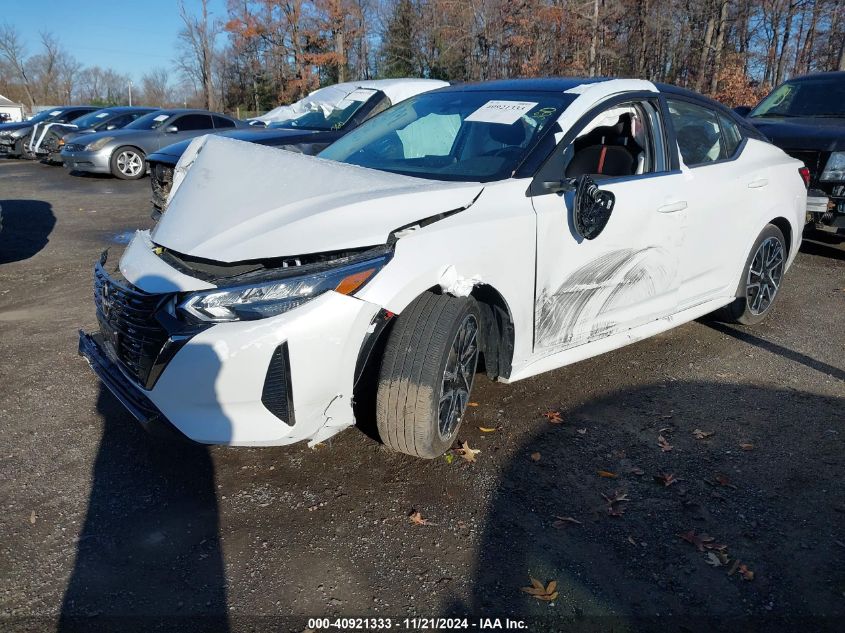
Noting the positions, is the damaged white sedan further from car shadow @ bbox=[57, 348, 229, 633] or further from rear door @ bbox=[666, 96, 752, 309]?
car shadow @ bbox=[57, 348, 229, 633]

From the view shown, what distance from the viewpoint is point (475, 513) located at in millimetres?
2822

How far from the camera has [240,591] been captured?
2.38 meters

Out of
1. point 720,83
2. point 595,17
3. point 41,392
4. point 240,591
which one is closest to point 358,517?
point 240,591

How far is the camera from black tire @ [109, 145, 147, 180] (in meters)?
14.5

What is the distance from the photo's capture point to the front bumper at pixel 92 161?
1441 cm

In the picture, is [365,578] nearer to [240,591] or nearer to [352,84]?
[240,591]

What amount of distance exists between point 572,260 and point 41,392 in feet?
9.93

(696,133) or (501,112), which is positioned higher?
(501,112)

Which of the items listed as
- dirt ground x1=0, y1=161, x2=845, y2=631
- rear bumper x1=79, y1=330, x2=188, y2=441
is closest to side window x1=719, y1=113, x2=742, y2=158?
dirt ground x1=0, y1=161, x2=845, y2=631

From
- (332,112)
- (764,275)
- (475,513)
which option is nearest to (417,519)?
(475,513)

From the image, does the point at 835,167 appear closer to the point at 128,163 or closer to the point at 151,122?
the point at 128,163

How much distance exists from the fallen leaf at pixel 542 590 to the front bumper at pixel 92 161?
14.5 meters

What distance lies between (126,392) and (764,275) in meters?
4.36

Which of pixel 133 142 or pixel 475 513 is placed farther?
pixel 133 142
